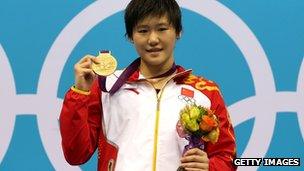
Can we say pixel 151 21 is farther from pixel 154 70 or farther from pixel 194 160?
pixel 194 160

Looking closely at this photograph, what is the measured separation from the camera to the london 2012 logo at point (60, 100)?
187cm

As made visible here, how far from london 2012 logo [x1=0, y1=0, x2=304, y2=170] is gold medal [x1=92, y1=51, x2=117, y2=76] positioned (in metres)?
0.64

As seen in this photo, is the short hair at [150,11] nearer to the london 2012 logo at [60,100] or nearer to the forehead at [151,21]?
the forehead at [151,21]

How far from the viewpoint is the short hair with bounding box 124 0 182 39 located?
1335 millimetres

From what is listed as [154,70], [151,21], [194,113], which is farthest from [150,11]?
[194,113]

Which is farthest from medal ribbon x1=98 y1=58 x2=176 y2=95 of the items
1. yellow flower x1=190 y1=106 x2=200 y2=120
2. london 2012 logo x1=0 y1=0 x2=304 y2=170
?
london 2012 logo x1=0 y1=0 x2=304 y2=170

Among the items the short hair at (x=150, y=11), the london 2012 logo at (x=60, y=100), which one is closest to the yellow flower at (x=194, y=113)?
the short hair at (x=150, y=11)

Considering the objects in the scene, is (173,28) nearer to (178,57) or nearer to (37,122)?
(178,57)

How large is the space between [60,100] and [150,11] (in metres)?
0.66

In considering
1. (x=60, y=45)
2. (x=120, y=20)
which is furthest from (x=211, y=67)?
(x=60, y=45)

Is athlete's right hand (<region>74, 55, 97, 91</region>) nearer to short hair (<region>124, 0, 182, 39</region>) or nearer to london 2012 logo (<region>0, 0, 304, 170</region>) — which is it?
short hair (<region>124, 0, 182, 39</region>)

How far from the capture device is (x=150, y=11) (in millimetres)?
1334

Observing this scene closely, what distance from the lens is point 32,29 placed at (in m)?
1.88

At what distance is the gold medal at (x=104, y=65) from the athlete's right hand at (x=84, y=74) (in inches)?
0.4
